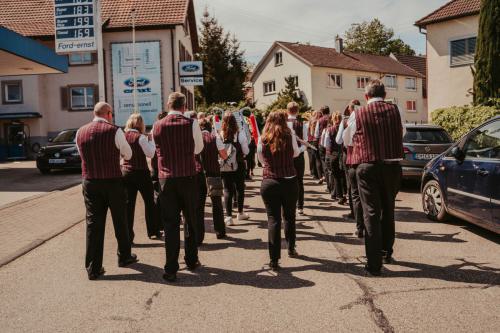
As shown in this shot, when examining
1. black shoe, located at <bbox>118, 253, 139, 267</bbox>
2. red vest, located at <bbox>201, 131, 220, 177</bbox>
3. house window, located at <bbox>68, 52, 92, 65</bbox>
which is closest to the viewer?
black shoe, located at <bbox>118, 253, 139, 267</bbox>

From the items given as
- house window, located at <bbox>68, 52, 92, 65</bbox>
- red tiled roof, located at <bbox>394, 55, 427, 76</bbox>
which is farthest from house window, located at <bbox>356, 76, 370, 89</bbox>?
house window, located at <bbox>68, 52, 92, 65</bbox>

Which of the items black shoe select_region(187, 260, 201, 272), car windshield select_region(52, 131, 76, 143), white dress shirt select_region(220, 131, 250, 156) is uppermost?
car windshield select_region(52, 131, 76, 143)

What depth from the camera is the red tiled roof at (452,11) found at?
27094 millimetres

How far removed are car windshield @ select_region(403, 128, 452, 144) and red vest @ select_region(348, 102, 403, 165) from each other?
6.58m

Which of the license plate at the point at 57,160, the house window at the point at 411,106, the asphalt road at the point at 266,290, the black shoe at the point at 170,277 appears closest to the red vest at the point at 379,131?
the asphalt road at the point at 266,290

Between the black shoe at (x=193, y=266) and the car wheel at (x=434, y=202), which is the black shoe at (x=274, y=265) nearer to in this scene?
the black shoe at (x=193, y=266)

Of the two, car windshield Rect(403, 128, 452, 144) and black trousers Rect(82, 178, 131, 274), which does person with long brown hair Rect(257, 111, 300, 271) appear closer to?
black trousers Rect(82, 178, 131, 274)

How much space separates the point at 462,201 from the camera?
23.5ft

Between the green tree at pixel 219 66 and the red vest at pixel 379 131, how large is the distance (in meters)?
39.5

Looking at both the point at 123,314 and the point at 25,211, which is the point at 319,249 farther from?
the point at 25,211

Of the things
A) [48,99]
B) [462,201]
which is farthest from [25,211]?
[48,99]

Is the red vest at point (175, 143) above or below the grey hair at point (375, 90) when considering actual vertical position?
below

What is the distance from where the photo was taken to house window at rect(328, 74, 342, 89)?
159 ft

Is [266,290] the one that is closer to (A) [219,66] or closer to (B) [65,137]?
(B) [65,137]
